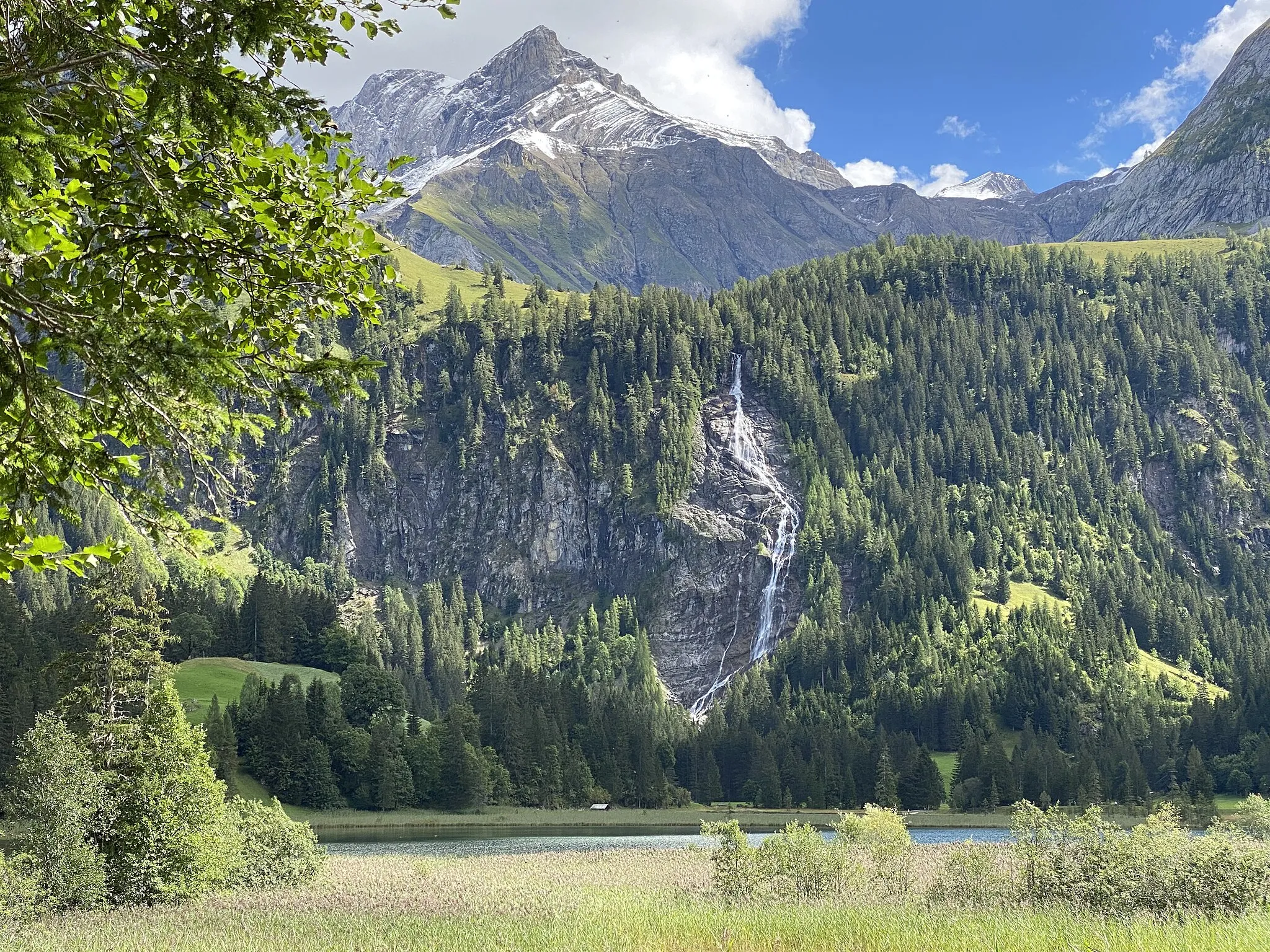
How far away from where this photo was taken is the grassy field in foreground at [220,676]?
456 ft

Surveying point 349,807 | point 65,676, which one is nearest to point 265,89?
point 65,676

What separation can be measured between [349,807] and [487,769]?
1706 cm

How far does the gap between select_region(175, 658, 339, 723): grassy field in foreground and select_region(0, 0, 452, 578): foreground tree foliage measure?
123 metres

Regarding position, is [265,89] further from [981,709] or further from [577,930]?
[981,709]

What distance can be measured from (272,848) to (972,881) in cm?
3308

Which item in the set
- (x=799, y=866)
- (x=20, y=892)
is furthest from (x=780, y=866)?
(x=20, y=892)

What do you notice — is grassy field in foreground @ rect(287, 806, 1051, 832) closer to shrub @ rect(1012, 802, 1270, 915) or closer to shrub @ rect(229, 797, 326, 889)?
shrub @ rect(229, 797, 326, 889)

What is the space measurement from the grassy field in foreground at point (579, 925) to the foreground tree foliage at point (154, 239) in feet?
65.0

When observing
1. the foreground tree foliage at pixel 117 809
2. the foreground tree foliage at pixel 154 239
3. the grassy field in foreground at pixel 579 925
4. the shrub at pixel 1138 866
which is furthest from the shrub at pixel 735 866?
the foreground tree foliage at pixel 154 239

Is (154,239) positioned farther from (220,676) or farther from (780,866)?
(220,676)

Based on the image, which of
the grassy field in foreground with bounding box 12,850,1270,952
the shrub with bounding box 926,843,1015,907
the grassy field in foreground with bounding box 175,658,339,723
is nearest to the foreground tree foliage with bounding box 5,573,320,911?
the grassy field in foreground with bounding box 12,850,1270,952

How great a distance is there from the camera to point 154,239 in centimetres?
1207

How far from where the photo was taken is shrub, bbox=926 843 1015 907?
143 ft

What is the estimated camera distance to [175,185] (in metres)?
12.7
